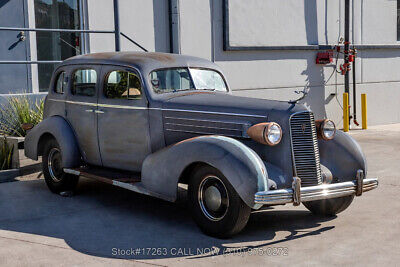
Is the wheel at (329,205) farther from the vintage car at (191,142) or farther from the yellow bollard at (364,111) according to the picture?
the yellow bollard at (364,111)

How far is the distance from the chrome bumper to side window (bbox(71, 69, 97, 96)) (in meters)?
3.00

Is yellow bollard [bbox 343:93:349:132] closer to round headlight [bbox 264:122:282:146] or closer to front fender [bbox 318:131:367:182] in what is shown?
front fender [bbox 318:131:367:182]

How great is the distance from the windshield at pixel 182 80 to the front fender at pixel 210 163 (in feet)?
3.05

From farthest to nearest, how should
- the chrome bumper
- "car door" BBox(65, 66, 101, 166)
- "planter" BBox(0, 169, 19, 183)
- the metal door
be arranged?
the metal door < "planter" BBox(0, 169, 19, 183) < "car door" BBox(65, 66, 101, 166) < the chrome bumper

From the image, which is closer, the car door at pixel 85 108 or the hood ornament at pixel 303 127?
the hood ornament at pixel 303 127

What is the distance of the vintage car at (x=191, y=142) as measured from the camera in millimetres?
5582

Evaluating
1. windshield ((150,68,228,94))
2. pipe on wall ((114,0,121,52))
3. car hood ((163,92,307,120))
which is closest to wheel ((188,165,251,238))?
car hood ((163,92,307,120))

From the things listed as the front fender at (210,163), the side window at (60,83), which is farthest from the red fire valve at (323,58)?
the front fender at (210,163)

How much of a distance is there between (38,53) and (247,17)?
4985 mm

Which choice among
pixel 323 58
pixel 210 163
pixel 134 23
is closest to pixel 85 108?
pixel 210 163

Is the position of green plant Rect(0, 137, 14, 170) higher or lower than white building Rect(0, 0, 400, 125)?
lower

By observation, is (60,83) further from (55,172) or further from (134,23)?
(134,23)

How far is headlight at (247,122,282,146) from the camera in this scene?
5656mm

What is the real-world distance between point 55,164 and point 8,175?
114cm
